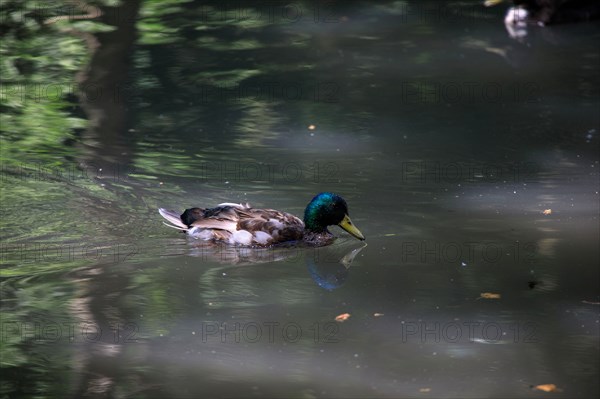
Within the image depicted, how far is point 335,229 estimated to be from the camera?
405 inches

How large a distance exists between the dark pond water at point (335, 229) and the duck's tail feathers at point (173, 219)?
110 mm

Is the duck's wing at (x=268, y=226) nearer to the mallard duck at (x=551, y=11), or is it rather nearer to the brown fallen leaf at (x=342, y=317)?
the brown fallen leaf at (x=342, y=317)

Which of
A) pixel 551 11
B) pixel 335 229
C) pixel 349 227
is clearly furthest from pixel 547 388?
A: pixel 551 11

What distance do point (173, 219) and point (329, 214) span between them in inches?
51.8

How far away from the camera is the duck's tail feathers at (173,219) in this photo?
9.52 metres

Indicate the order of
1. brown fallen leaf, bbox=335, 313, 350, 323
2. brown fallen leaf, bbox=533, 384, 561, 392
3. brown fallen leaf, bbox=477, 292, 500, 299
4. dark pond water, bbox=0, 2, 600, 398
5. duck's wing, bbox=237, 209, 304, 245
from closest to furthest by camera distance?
brown fallen leaf, bbox=533, 384, 561, 392 < dark pond water, bbox=0, 2, 600, 398 < brown fallen leaf, bbox=335, 313, 350, 323 < brown fallen leaf, bbox=477, 292, 500, 299 < duck's wing, bbox=237, 209, 304, 245

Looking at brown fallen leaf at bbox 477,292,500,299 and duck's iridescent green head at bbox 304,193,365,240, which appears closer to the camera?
brown fallen leaf at bbox 477,292,500,299

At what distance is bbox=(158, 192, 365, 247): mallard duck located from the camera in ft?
31.0

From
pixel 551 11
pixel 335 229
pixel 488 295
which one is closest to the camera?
pixel 488 295

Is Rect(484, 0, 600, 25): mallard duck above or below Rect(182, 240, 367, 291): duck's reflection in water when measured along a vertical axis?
above

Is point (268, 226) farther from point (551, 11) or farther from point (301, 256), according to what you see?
point (551, 11)

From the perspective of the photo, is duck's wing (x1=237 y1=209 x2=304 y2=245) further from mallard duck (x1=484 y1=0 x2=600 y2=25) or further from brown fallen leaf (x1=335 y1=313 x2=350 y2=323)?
mallard duck (x1=484 y1=0 x2=600 y2=25)

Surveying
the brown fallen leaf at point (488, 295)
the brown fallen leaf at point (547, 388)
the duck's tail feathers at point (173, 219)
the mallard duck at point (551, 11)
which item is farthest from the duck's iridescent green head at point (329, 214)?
the mallard duck at point (551, 11)

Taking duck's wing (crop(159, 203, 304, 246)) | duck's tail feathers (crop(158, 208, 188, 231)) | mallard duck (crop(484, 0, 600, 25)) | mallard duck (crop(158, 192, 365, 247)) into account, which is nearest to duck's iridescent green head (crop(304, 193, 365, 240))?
mallard duck (crop(158, 192, 365, 247))
